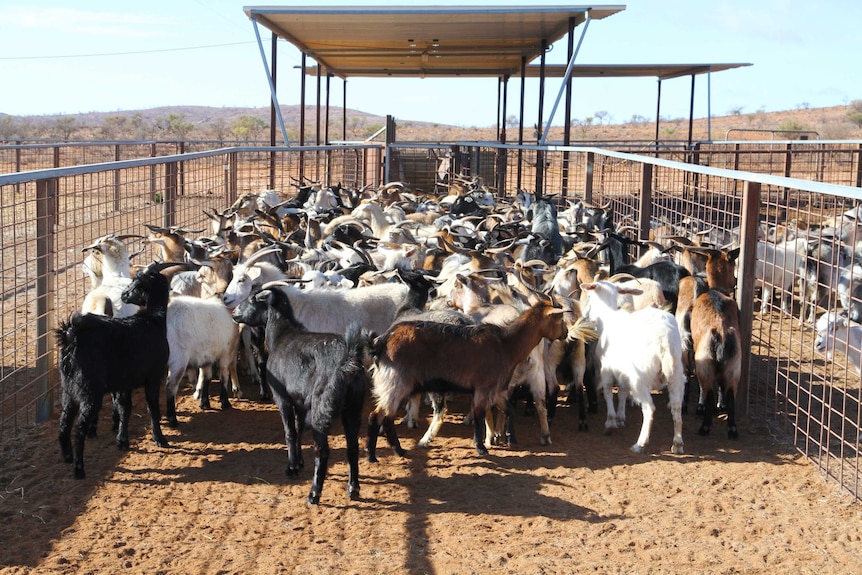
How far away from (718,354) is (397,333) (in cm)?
235

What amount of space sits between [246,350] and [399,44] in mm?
12697

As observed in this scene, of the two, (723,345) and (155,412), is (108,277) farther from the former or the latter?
(723,345)

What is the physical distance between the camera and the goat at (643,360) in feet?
20.3

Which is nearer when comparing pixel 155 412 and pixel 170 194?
pixel 155 412

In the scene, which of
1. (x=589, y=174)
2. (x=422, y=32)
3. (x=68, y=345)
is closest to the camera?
(x=68, y=345)

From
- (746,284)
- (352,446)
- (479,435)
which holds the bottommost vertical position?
(479,435)

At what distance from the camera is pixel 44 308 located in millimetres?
6598

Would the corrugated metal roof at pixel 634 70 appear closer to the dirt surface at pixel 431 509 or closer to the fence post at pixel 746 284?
the fence post at pixel 746 284

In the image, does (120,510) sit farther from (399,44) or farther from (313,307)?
(399,44)

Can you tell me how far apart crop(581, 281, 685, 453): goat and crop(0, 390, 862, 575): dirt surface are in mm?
233

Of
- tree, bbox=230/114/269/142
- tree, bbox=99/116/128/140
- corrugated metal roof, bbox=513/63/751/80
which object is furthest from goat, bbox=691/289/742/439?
tree, bbox=230/114/269/142

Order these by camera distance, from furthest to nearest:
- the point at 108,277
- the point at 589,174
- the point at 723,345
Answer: the point at 589,174
the point at 108,277
the point at 723,345

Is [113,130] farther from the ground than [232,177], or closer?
farther from the ground

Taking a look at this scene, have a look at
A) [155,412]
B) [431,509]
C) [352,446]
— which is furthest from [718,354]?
[155,412]
